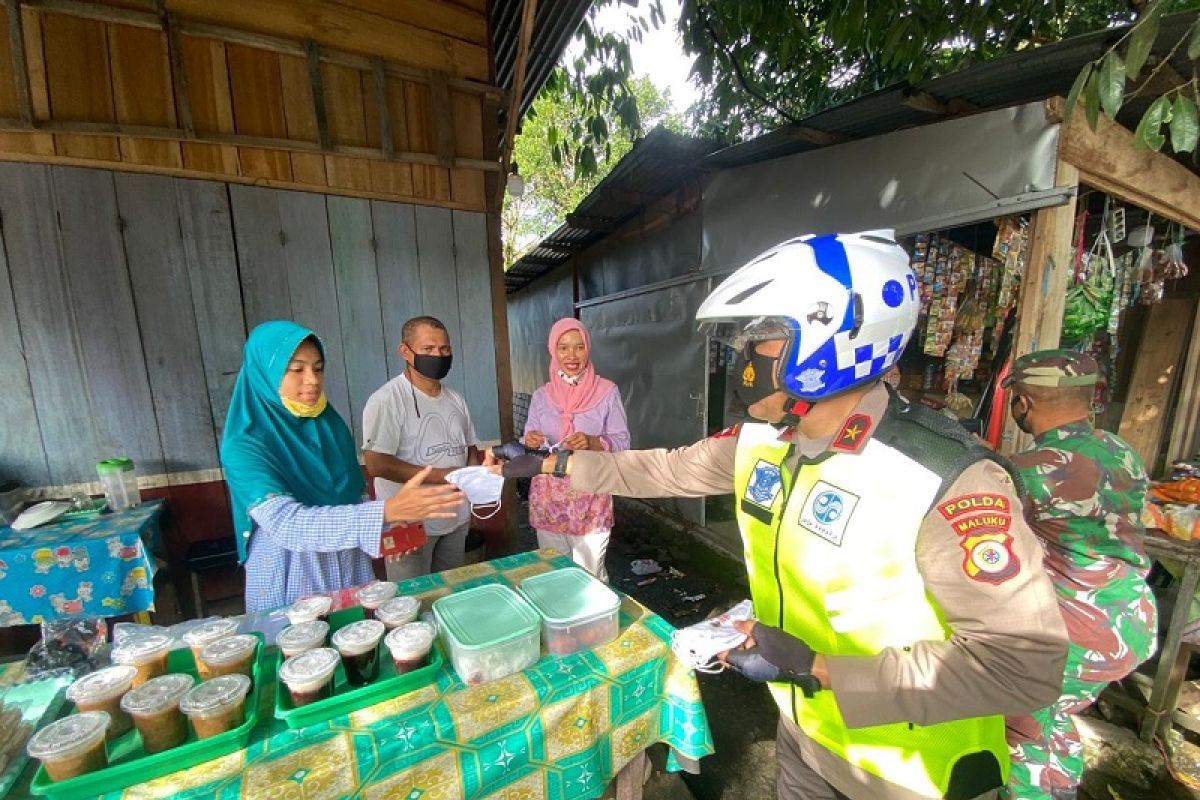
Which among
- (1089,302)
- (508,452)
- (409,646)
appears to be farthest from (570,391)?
(1089,302)

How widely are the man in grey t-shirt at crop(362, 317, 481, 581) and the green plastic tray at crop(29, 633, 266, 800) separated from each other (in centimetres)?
159

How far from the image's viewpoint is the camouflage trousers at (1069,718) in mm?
2041

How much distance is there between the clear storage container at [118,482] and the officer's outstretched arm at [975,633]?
158 inches

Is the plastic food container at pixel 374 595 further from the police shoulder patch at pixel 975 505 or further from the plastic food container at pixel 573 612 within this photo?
the police shoulder patch at pixel 975 505

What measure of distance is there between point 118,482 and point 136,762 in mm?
2773

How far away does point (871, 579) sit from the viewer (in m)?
1.15

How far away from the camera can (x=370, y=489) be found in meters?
3.90

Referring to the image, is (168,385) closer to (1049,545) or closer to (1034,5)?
(1049,545)

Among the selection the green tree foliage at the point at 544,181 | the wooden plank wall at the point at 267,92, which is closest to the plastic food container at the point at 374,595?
the wooden plank wall at the point at 267,92

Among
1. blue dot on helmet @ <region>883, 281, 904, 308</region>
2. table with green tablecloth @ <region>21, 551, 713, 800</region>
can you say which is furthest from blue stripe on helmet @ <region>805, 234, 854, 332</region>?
table with green tablecloth @ <region>21, 551, 713, 800</region>

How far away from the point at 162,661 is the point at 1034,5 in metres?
6.50

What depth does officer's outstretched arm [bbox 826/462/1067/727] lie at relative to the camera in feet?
3.16

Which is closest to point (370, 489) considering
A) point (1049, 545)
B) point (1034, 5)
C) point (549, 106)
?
point (1049, 545)

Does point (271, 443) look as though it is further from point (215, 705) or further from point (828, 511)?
point (828, 511)
